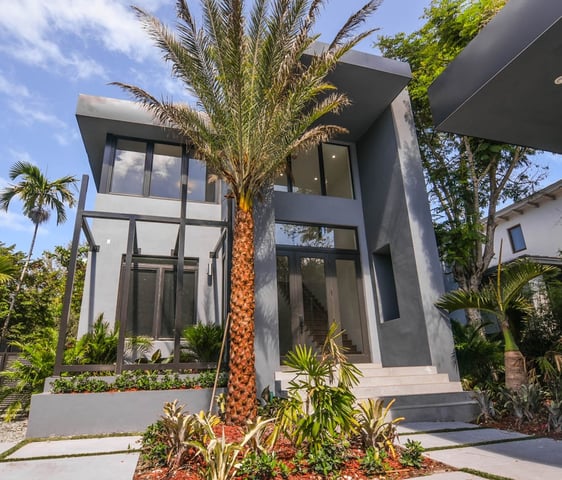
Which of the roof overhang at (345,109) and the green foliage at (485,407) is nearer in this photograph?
the green foliage at (485,407)

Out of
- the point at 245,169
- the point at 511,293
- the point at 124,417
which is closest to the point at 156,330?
the point at 124,417

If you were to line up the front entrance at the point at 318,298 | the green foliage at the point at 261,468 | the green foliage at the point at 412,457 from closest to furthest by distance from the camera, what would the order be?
1. the green foliage at the point at 261,468
2. the green foliage at the point at 412,457
3. the front entrance at the point at 318,298

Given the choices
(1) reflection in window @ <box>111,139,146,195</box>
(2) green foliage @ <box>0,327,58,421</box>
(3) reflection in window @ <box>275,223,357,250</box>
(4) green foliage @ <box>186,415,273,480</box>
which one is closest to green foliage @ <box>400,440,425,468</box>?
(4) green foliage @ <box>186,415,273,480</box>

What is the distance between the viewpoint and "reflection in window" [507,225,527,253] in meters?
15.4

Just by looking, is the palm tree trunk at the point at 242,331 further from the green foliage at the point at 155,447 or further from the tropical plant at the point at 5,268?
the tropical plant at the point at 5,268

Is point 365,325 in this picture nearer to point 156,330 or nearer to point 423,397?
point 423,397

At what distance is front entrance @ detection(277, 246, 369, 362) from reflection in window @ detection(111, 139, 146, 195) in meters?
4.26

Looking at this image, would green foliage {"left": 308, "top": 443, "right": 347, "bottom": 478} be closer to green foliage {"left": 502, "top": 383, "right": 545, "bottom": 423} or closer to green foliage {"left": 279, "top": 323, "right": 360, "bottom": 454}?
green foliage {"left": 279, "top": 323, "right": 360, "bottom": 454}

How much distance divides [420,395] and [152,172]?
8242 mm

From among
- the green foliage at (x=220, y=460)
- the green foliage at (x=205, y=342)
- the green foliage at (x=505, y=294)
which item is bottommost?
the green foliage at (x=220, y=460)

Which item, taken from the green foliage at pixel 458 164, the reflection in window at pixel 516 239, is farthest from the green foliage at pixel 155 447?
the reflection in window at pixel 516 239

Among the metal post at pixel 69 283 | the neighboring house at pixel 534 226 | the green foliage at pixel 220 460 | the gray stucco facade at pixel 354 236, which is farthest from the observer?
the neighboring house at pixel 534 226

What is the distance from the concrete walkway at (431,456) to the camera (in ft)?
10.5

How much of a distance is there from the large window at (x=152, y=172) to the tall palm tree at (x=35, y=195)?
4.95m
